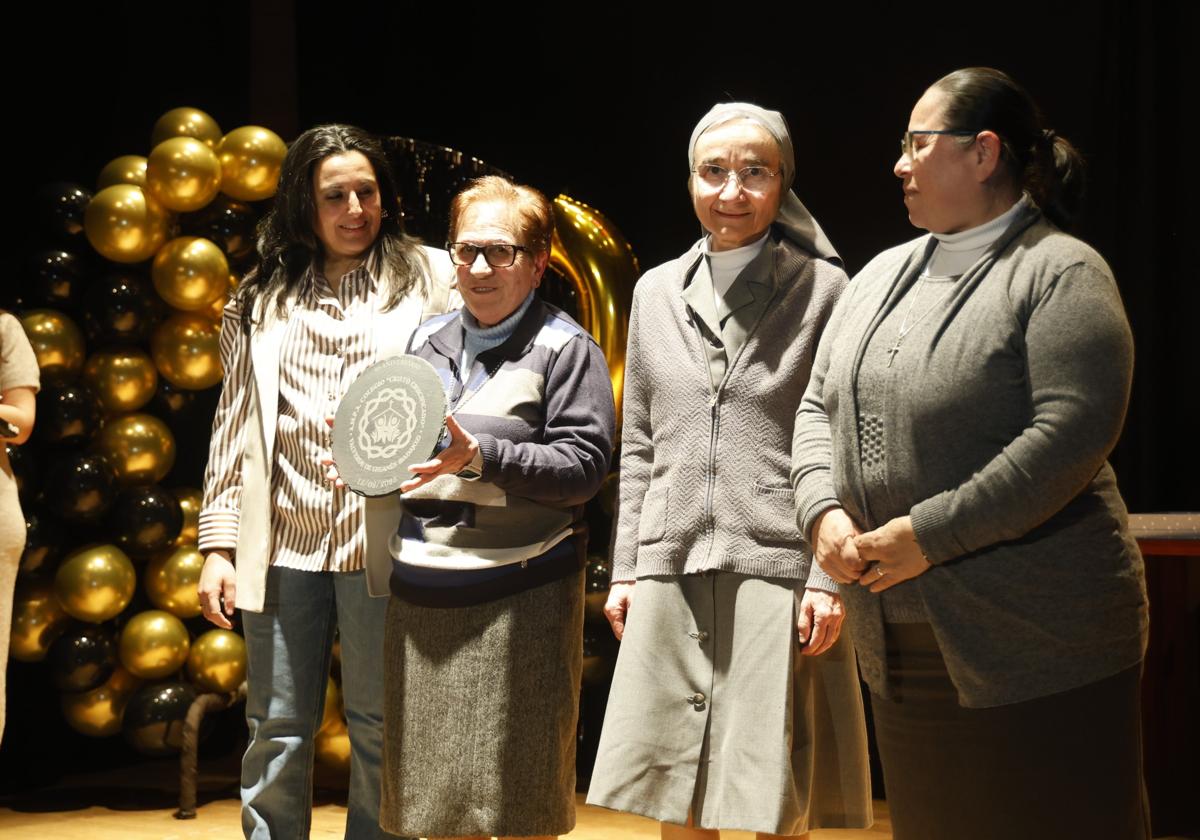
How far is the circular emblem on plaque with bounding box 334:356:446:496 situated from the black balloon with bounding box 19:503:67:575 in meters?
1.97

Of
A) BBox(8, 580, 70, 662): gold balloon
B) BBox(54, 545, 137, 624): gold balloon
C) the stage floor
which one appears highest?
BBox(54, 545, 137, 624): gold balloon

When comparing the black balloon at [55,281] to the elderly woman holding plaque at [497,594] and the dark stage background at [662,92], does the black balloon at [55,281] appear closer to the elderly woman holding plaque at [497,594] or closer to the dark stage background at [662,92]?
the dark stage background at [662,92]

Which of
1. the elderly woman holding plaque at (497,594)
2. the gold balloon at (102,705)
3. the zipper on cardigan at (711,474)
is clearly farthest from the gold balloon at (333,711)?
the zipper on cardigan at (711,474)

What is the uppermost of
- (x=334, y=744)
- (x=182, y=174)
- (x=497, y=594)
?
(x=182, y=174)

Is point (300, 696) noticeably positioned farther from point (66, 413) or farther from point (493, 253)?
point (66, 413)

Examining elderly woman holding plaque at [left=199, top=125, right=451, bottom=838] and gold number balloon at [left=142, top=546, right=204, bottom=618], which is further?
gold number balloon at [left=142, top=546, right=204, bottom=618]

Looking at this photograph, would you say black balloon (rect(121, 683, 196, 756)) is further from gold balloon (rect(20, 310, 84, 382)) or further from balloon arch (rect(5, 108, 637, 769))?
gold balloon (rect(20, 310, 84, 382))

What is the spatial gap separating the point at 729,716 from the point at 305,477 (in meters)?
0.84

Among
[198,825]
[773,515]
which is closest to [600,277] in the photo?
[773,515]

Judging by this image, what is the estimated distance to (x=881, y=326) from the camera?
175 cm

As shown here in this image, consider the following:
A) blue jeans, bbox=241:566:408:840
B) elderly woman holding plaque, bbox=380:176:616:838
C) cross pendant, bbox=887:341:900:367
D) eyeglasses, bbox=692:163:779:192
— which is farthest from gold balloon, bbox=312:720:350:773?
cross pendant, bbox=887:341:900:367

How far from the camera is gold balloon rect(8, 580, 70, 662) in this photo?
371 centimetres

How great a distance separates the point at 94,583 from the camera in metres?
3.64

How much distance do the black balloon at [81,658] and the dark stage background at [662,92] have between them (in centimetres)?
71
